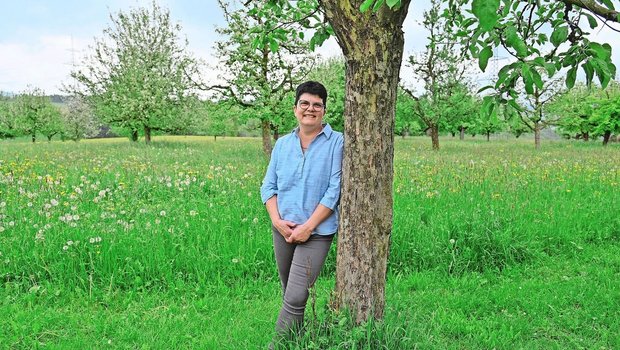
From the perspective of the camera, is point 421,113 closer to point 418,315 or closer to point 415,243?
point 415,243

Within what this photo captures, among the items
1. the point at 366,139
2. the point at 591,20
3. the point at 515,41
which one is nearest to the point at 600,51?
the point at 515,41

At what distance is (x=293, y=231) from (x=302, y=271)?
336 mm

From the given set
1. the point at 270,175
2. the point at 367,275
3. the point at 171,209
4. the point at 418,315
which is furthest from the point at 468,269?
the point at 171,209

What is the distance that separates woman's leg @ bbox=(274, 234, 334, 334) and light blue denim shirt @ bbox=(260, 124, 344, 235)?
0.40 feet

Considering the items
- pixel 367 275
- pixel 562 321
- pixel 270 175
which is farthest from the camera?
pixel 562 321

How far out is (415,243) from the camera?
20.4 ft

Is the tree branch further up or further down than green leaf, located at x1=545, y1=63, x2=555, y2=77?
further up

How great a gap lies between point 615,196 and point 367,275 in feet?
28.1

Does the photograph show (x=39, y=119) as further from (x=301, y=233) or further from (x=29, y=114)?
(x=301, y=233)

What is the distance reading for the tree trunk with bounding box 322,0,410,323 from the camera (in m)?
3.02

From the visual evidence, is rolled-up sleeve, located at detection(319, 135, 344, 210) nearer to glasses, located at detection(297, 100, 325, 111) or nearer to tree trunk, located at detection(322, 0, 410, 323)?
tree trunk, located at detection(322, 0, 410, 323)

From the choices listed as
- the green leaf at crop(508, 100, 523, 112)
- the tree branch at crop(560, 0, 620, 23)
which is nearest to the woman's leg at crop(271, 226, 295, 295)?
the green leaf at crop(508, 100, 523, 112)

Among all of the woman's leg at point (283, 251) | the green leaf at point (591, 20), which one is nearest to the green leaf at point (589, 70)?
the green leaf at point (591, 20)

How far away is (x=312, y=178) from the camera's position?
343 cm
